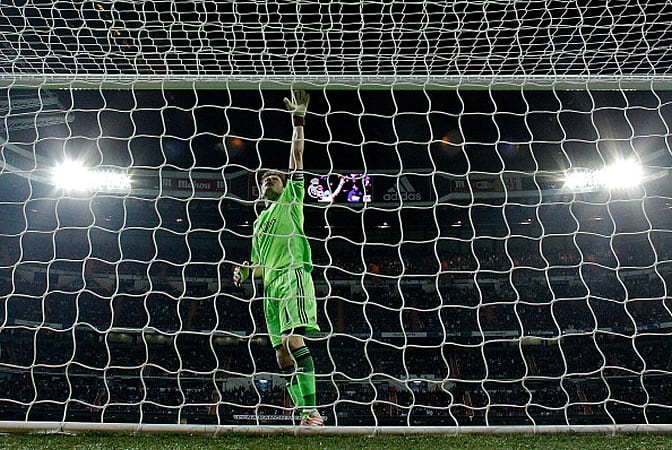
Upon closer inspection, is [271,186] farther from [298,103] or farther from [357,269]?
[357,269]

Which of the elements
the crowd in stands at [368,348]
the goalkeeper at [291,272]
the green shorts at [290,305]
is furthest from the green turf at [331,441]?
the crowd in stands at [368,348]

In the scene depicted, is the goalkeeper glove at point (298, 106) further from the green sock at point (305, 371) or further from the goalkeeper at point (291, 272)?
the green sock at point (305, 371)

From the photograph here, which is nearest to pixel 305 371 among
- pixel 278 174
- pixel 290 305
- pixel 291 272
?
pixel 290 305

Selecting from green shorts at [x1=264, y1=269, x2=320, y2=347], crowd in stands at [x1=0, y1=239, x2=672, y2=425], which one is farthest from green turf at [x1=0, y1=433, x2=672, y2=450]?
crowd in stands at [x1=0, y1=239, x2=672, y2=425]

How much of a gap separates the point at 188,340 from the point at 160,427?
8.68 meters

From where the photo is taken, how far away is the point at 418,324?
10.3 m

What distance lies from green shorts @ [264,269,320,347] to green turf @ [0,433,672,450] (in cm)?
86

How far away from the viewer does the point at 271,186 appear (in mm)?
2938

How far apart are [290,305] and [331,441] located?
0.99 meters

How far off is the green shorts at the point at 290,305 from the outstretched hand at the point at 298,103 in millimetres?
776

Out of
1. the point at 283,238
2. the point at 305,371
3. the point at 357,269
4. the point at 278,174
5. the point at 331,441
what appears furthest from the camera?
the point at 357,269

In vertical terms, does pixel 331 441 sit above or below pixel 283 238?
below

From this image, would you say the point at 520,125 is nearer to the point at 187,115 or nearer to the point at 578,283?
the point at 578,283

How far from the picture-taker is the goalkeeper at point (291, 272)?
265 cm
